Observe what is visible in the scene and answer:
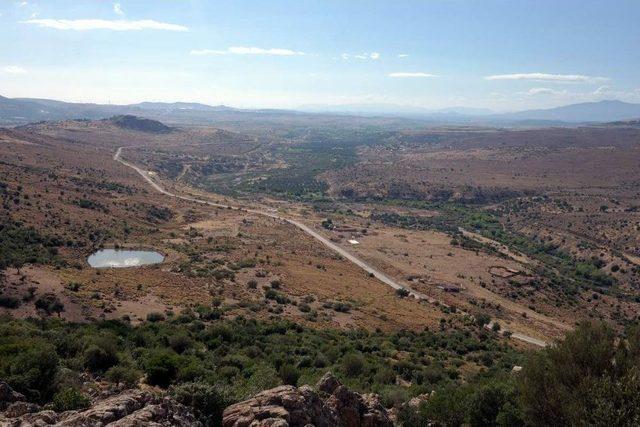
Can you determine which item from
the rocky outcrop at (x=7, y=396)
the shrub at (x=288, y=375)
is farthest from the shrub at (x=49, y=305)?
the rocky outcrop at (x=7, y=396)

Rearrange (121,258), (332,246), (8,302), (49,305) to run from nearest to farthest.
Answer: (8,302)
(49,305)
(121,258)
(332,246)

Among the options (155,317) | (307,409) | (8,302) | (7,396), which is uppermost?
(7,396)

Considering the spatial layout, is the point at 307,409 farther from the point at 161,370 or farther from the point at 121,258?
the point at 121,258

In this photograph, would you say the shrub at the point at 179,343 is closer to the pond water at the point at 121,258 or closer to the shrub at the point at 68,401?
the shrub at the point at 68,401

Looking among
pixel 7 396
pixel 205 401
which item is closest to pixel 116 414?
pixel 205 401

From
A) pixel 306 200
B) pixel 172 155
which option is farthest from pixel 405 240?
pixel 172 155

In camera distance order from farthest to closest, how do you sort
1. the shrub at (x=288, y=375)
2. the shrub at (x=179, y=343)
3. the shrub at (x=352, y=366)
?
the shrub at (x=179, y=343) < the shrub at (x=352, y=366) < the shrub at (x=288, y=375)

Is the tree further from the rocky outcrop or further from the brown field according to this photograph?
the brown field
